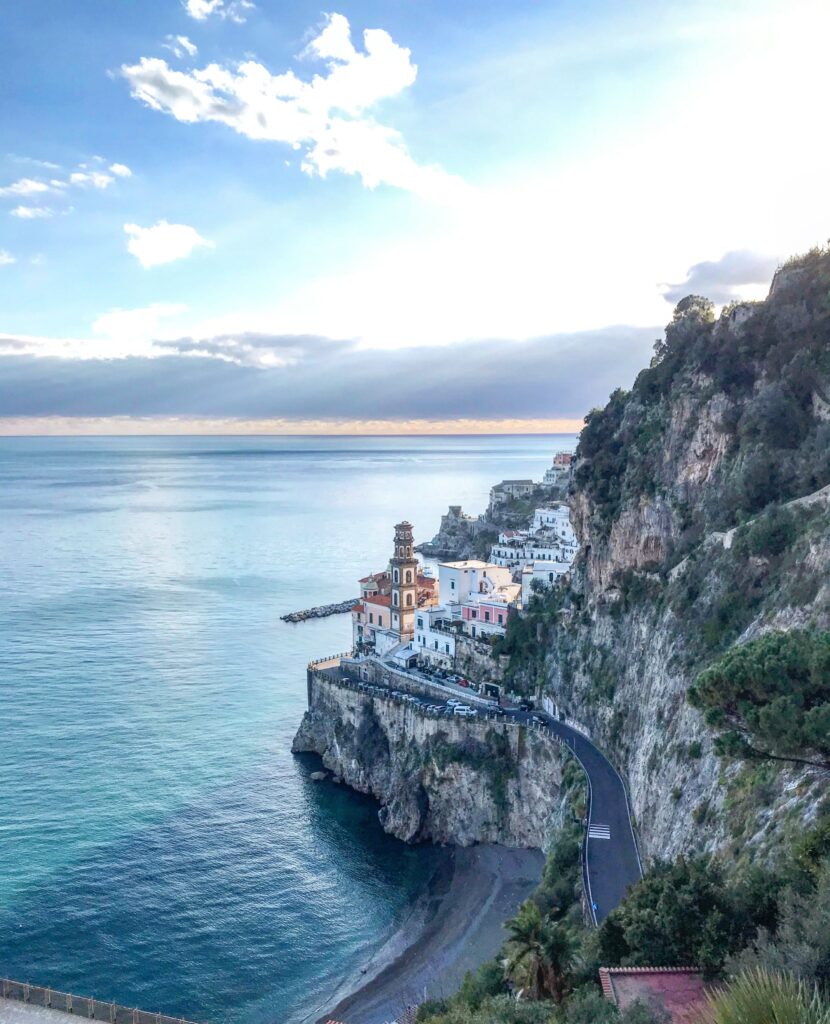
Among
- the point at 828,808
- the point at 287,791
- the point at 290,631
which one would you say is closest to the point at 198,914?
the point at 287,791

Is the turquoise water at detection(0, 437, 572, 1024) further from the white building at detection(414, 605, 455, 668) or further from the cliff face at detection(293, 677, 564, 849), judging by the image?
the white building at detection(414, 605, 455, 668)

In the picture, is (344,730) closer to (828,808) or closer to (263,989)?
(263,989)

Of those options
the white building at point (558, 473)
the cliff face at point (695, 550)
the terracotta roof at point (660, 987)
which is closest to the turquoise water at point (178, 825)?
the cliff face at point (695, 550)

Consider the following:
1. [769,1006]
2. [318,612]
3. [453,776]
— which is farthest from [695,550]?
[318,612]

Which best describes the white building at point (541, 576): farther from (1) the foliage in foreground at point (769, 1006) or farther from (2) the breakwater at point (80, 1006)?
(1) the foliage in foreground at point (769, 1006)

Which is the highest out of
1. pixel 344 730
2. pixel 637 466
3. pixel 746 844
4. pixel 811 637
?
pixel 637 466
